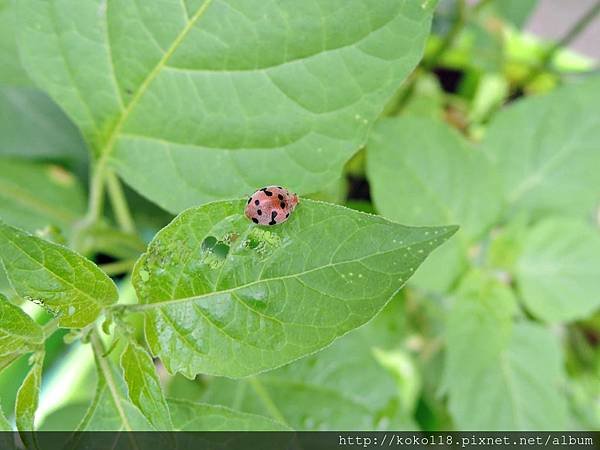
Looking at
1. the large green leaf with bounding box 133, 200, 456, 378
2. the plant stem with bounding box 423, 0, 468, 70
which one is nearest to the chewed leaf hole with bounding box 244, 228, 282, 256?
the large green leaf with bounding box 133, 200, 456, 378

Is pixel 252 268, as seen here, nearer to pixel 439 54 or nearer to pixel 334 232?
pixel 334 232

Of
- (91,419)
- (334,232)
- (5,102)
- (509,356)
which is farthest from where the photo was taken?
(5,102)

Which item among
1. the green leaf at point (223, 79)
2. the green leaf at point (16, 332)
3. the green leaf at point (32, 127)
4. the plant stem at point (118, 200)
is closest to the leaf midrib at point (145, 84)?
the green leaf at point (223, 79)

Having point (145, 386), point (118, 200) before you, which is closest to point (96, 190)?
point (118, 200)

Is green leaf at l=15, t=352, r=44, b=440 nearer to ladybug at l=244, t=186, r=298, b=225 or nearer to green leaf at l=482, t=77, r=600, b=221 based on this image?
ladybug at l=244, t=186, r=298, b=225

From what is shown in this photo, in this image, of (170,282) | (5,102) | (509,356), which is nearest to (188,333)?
(170,282)

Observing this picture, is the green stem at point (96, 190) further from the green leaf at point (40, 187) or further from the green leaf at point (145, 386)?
the green leaf at point (145, 386)
